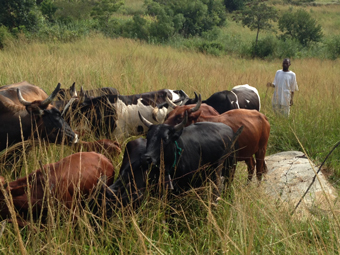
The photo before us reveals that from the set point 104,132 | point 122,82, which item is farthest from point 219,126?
point 122,82

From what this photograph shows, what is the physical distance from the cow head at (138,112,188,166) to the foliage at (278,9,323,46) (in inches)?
957

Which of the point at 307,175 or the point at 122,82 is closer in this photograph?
the point at 307,175

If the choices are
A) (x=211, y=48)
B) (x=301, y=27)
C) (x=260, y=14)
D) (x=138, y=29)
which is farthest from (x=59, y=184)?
(x=301, y=27)

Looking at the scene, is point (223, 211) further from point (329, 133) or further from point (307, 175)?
point (329, 133)

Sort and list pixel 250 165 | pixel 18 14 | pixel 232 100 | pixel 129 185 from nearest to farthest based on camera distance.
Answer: pixel 129 185 < pixel 250 165 < pixel 232 100 < pixel 18 14

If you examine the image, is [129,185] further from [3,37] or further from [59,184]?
[3,37]

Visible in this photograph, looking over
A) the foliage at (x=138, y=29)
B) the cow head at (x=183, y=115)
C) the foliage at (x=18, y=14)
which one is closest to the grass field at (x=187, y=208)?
the cow head at (x=183, y=115)

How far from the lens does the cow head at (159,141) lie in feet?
11.4

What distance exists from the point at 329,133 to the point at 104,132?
4.18 metres

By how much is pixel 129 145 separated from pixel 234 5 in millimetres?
40572

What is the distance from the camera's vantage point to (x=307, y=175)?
5520 millimetres

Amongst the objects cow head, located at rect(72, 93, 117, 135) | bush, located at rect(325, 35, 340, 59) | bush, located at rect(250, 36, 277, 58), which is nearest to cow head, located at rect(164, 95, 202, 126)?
cow head, located at rect(72, 93, 117, 135)

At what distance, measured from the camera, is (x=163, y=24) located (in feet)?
69.1

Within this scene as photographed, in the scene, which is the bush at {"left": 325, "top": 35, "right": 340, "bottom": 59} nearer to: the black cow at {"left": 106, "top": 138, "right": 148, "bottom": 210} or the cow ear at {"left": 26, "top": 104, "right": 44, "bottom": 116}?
the cow ear at {"left": 26, "top": 104, "right": 44, "bottom": 116}
